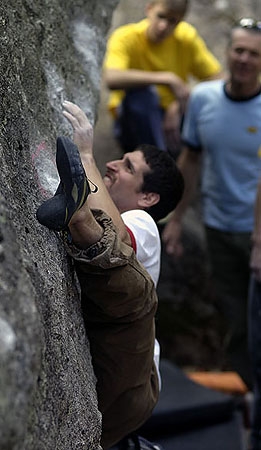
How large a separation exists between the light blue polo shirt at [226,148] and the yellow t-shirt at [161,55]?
0.46m

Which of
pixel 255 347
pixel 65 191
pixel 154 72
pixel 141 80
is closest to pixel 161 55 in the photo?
pixel 154 72

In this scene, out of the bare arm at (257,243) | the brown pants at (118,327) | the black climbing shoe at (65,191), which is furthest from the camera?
the bare arm at (257,243)

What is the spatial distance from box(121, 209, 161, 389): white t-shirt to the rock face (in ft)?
0.81

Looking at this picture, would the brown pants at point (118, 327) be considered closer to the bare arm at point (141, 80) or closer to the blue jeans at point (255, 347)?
the blue jeans at point (255, 347)

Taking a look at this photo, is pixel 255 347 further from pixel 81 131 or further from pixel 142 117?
pixel 81 131

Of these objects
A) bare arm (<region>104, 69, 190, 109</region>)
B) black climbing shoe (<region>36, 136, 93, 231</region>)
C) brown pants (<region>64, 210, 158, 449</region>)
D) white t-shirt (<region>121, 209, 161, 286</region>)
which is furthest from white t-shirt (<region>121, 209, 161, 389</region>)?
bare arm (<region>104, 69, 190, 109</region>)

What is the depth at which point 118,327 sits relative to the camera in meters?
1.58

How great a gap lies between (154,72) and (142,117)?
0.83ft

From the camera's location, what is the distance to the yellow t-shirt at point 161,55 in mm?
3400

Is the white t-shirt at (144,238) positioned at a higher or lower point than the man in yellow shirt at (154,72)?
higher

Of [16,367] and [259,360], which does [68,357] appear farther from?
[259,360]

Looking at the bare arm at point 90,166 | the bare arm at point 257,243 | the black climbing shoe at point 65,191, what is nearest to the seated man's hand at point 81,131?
the bare arm at point 90,166

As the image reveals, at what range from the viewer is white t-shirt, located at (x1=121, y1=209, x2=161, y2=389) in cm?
173

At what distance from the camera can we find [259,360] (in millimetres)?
3002
